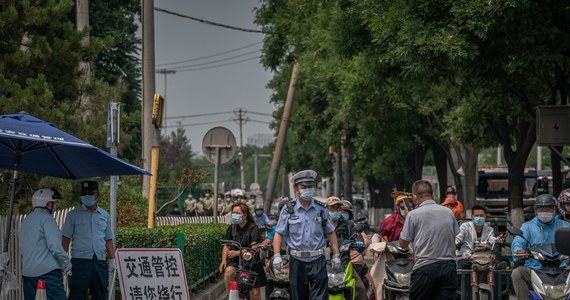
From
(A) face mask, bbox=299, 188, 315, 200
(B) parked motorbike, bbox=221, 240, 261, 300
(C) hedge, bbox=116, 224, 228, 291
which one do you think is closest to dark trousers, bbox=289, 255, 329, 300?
(A) face mask, bbox=299, 188, 315, 200

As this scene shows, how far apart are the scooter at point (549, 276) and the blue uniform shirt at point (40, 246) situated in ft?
15.9

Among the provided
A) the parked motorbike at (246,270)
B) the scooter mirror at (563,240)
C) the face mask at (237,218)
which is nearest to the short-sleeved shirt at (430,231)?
the scooter mirror at (563,240)

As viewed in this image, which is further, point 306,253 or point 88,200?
point 88,200

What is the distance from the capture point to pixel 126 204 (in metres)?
24.6

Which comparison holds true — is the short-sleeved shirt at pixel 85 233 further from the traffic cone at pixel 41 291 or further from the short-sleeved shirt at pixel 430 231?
the short-sleeved shirt at pixel 430 231

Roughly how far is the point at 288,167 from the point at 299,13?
37.8 m

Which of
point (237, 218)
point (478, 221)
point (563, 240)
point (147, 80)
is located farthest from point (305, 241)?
point (147, 80)

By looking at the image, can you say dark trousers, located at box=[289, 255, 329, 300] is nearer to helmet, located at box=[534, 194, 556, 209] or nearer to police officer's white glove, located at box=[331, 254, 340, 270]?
police officer's white glove, located at box=[331, 254, 340, 270]

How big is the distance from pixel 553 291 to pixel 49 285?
16.8 feet

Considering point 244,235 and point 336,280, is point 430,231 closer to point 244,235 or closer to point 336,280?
point 336,280

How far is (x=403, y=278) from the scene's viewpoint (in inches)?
586

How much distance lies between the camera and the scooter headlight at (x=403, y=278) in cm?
1482

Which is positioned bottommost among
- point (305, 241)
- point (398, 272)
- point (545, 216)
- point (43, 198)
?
point (398, 272)

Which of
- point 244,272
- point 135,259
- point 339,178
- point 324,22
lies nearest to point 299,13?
point 324,22
